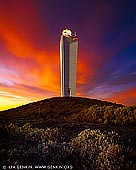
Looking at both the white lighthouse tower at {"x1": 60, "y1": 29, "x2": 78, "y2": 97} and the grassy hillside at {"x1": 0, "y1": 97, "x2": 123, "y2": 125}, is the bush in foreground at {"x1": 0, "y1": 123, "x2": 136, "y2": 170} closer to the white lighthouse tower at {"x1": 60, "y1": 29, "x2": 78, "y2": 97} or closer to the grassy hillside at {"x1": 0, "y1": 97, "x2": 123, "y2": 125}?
the grassy hillside at {"x1": 0, "y1": 97, "x2": 123, "y2": 125}

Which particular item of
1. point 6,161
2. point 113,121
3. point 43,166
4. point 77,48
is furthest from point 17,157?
point 77,48

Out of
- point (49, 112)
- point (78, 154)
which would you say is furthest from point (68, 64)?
point (78, 154)

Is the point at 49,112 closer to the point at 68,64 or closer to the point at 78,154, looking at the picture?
the point at 68,64

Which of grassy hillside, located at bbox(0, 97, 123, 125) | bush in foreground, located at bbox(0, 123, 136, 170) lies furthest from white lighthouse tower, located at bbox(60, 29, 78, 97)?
bush in foreground, located at bbox(0, 123, 136, 170)

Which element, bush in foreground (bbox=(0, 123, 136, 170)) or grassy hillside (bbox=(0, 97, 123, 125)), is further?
grassy hillside (bbox=(0, 97, 123, 125))

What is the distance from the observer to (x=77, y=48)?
42.4 m

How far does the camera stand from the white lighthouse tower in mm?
41562

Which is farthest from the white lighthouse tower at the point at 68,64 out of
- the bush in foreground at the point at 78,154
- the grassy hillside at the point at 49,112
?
the bush in foreground at the point at 78,154

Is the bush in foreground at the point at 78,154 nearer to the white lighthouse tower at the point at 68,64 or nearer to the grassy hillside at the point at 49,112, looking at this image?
the grassy hillside at the point at 49,112

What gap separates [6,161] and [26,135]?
2471mm

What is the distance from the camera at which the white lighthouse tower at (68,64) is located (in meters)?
41.6

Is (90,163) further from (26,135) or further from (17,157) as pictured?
(26,135)

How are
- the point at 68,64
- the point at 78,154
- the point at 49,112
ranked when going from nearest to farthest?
1. the point at 78,154
2. the point at 49,112
3. the point at 68,64

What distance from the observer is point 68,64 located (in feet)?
137
